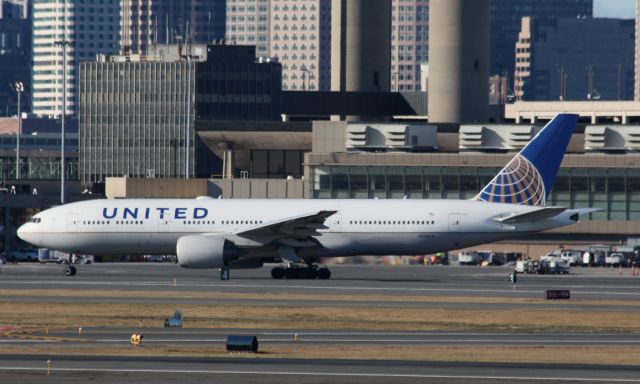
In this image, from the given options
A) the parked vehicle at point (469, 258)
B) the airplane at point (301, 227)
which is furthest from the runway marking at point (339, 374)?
the parked vehicle at point (469, 258)

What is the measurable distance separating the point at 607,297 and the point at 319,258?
1972 centimetres

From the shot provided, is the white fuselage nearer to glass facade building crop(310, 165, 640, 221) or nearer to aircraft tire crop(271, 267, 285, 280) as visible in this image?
aircraft tire crop(271, 267, 285, 280)

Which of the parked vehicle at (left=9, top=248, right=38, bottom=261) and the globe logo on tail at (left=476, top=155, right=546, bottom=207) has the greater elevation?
the globe logo on tail at (left=476, top=155, right=546, bottom=207)

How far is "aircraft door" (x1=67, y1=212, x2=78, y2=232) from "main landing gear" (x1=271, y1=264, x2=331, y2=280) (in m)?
11.1

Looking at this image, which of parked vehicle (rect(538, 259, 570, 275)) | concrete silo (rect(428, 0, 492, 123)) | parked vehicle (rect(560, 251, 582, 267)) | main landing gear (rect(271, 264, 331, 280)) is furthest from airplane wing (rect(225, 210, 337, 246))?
concrete silo (rect(428, 0, 492, 123))

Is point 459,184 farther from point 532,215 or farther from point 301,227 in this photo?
point 301,227

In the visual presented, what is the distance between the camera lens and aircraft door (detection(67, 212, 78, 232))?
82.8 meters

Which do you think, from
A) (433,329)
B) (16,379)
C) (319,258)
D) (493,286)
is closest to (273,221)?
(319,258)

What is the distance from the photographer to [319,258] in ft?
275

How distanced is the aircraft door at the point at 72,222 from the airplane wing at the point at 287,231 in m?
8.72

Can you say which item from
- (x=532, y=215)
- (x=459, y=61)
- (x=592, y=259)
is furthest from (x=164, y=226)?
(x=459, y=61)

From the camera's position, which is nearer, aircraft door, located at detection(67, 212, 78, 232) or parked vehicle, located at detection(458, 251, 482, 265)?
aircraft door, located at detection(67, 212, 78, 232)

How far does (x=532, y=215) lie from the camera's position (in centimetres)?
8200

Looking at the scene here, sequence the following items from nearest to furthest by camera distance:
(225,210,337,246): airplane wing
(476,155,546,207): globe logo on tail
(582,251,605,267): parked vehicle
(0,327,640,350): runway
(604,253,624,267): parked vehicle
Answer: (0,327,640,350): runway < (225,210,337,246): airplane wing < (476,155,546,207): globe logo on tail < (604,253,624,267): parked vehicle < (582,251,605,267): parked vehicle
